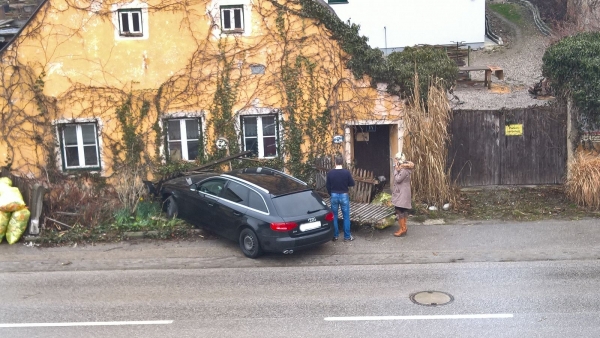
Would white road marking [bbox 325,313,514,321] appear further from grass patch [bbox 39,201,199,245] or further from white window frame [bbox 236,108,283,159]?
white window frame [bbox 236,108,283,159]

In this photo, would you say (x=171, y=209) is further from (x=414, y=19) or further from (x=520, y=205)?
(x=414, y=19)

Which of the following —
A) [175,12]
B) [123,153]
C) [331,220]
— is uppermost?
[175,12]

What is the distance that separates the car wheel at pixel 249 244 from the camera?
11625mm

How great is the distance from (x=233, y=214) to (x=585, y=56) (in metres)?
8.92

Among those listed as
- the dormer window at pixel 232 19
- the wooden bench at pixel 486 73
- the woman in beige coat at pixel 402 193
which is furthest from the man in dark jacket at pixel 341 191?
the wooden bench at pixel 486 73

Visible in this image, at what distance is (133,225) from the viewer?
1340cm

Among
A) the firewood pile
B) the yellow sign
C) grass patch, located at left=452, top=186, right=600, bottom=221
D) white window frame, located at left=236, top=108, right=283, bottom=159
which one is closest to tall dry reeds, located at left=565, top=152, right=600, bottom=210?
grass patch, located at left=452, top=186, right=600, bottom=221

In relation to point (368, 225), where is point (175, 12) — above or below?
above

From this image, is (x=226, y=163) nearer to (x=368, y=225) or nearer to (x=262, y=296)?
(x=368, y=225)

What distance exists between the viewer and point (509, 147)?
629 inches

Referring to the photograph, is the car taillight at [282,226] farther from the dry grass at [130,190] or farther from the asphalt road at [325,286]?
the dry grass at [130,190]

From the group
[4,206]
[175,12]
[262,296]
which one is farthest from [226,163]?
[262,296]

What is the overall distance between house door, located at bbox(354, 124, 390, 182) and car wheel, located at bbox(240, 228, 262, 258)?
5464 millimetres

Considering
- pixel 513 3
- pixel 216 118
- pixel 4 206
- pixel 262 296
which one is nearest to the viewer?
pixel 262 296
